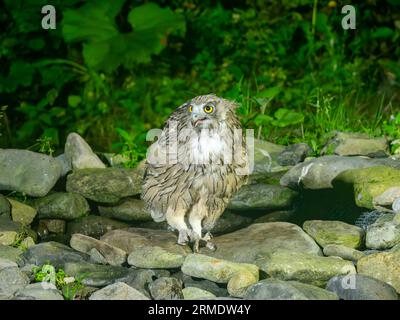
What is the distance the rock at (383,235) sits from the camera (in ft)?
16.9

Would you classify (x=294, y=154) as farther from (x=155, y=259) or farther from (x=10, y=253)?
(x=10, y=253)

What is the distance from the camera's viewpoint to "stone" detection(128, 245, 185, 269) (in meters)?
4.95

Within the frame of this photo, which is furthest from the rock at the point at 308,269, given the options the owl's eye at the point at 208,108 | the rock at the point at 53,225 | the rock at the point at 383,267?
the rock at the point at 53,225

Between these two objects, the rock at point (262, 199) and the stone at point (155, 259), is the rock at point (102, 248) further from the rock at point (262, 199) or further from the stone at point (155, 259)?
the rock at point (262, 199)

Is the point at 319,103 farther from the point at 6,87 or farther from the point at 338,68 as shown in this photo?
the point at 6,87

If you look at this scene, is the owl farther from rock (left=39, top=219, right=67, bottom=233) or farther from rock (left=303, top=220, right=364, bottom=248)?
rock (left=39, top=219, right=67, bottom=233)

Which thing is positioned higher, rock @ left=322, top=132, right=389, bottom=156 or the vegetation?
the vegetation

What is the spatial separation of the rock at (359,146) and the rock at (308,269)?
2.06m

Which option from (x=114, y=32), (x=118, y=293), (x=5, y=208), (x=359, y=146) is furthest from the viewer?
(x=114, y=32)

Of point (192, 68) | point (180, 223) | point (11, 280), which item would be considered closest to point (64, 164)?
point (180, 223)

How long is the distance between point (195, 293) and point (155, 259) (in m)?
0.54

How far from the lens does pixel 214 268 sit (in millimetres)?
4680

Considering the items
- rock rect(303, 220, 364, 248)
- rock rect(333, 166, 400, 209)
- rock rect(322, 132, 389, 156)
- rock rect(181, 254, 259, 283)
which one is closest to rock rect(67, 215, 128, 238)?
rock rect(181, 254, 259, 283)

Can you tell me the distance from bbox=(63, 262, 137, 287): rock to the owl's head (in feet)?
3.10
